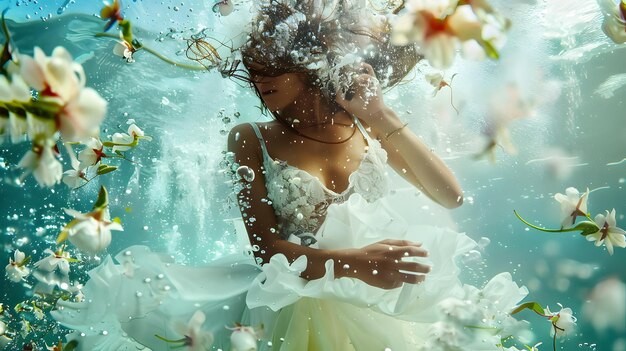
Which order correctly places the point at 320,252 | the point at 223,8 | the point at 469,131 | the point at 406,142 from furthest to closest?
the point at 469,131, the point at 223,8, the point at 406,142, the point at 320,252

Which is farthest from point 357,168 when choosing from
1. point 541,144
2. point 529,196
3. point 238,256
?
point 529,196

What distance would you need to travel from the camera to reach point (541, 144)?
239 inches

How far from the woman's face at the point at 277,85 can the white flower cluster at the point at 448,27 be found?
1.22 m

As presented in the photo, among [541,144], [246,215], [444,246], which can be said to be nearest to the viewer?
[444,246]

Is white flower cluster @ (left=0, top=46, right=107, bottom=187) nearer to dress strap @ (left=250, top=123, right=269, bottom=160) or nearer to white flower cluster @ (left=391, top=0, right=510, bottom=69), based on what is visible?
white flower cluster @ (left=391, top=0, right=510, bottom=69)

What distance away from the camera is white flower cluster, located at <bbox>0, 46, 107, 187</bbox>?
53cm

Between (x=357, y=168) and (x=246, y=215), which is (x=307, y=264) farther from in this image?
(x=357, y=168)

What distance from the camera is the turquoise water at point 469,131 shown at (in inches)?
167

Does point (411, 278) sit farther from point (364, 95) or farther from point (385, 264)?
point (364, 95)

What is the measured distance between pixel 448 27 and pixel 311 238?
1.25 metres

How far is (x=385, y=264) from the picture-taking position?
134cm

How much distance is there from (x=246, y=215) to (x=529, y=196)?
593 centimetres

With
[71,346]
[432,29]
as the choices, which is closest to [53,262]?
[71,346]

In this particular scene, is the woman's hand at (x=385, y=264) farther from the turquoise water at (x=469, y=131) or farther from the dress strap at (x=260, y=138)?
the turquoise water at (x=469, y=131)
